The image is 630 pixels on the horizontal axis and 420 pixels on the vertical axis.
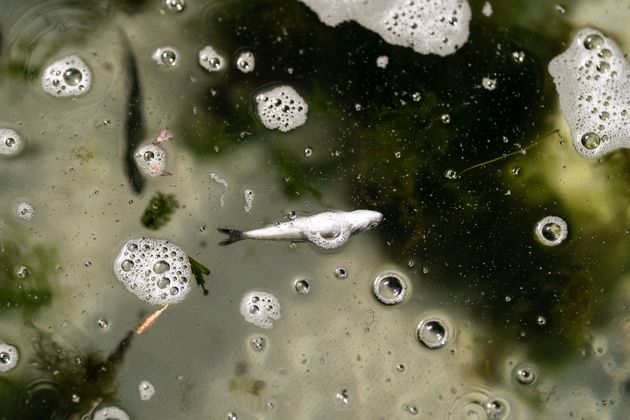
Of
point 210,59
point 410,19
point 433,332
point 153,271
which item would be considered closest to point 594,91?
point 410,19

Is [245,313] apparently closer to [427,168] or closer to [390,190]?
[390,190]

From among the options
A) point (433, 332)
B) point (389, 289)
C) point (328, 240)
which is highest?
point (328, 240)

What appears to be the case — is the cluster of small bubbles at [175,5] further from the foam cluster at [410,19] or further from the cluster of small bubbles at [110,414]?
the cluster of small bubbles at [110,414]

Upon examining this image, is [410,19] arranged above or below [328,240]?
above

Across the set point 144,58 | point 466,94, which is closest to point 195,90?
point 144,58

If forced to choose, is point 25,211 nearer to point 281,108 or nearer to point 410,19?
point 281,108

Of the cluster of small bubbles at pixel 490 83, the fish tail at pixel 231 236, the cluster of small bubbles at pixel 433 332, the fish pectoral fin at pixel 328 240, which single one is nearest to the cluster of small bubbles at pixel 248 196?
the fish tail at pixel 231 236
